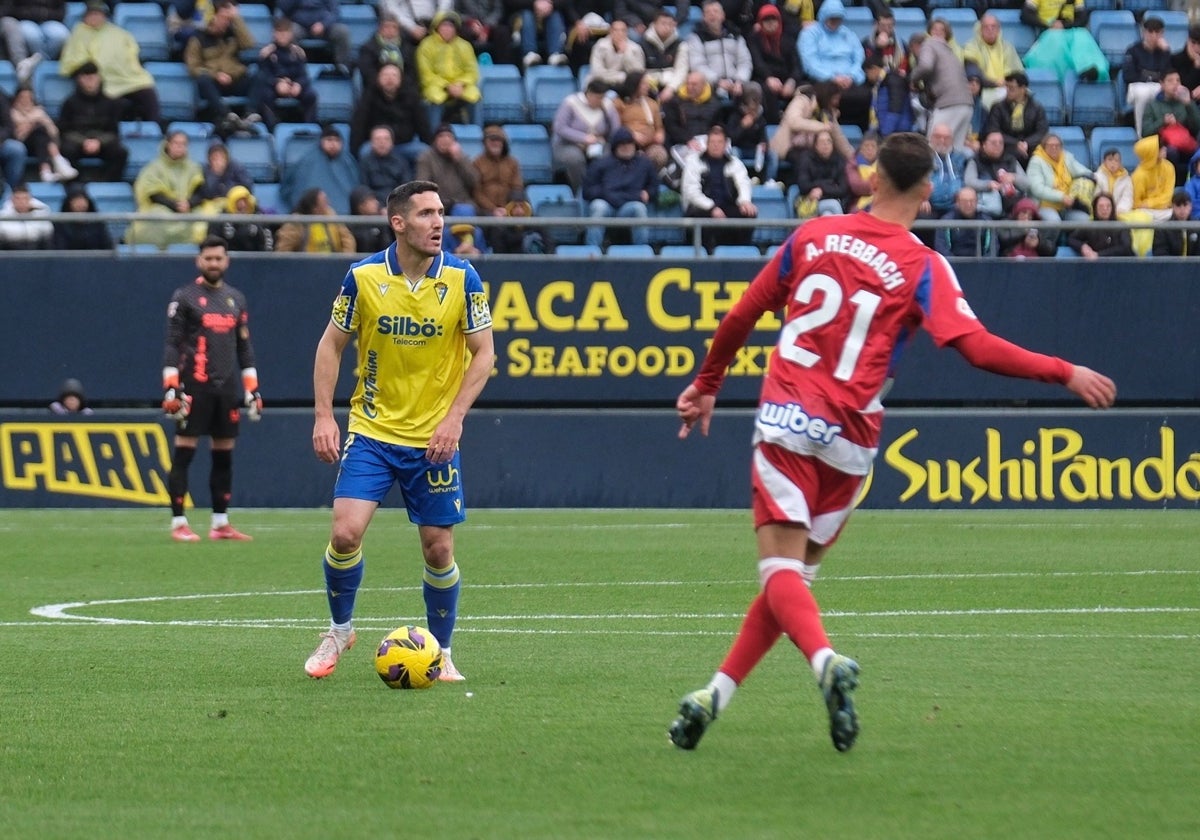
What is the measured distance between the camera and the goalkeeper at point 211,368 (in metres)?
15.8

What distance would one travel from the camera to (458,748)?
6.58m

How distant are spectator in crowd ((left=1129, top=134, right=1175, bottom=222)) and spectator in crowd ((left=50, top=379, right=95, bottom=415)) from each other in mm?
11165

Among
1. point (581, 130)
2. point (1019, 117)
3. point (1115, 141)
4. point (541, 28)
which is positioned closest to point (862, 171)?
point (1019, 117)

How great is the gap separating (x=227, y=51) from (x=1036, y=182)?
8.97m

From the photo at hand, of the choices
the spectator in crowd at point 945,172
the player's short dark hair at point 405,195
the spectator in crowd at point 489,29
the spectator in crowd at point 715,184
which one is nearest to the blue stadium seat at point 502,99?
the spectator in crowd at point 489,29

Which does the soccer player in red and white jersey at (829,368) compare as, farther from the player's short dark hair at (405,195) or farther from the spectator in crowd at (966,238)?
the spectator in crowd at (966,238)

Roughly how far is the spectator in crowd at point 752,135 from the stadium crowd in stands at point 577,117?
33 millimetres

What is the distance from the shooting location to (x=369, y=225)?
1867 cm

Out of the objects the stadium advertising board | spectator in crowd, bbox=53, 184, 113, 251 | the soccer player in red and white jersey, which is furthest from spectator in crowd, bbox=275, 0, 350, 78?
the soccer player in red and white jersey

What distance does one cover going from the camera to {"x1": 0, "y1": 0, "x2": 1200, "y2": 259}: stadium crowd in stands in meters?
19.6

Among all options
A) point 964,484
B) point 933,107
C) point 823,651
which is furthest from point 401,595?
point 933,107

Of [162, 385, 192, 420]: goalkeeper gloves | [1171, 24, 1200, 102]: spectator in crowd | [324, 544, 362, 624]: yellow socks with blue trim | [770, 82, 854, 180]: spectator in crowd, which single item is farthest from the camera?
[1171, 24, 1200, 102]: spectator in crowd

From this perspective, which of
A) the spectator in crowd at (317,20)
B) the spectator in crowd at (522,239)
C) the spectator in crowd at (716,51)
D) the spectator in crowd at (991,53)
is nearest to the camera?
the spectator in crowd at (522,239)

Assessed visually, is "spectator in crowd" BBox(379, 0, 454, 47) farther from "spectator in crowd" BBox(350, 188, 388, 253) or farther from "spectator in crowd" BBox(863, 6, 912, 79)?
"spectator in crowd" BBox(863, 6, 912, 79)
